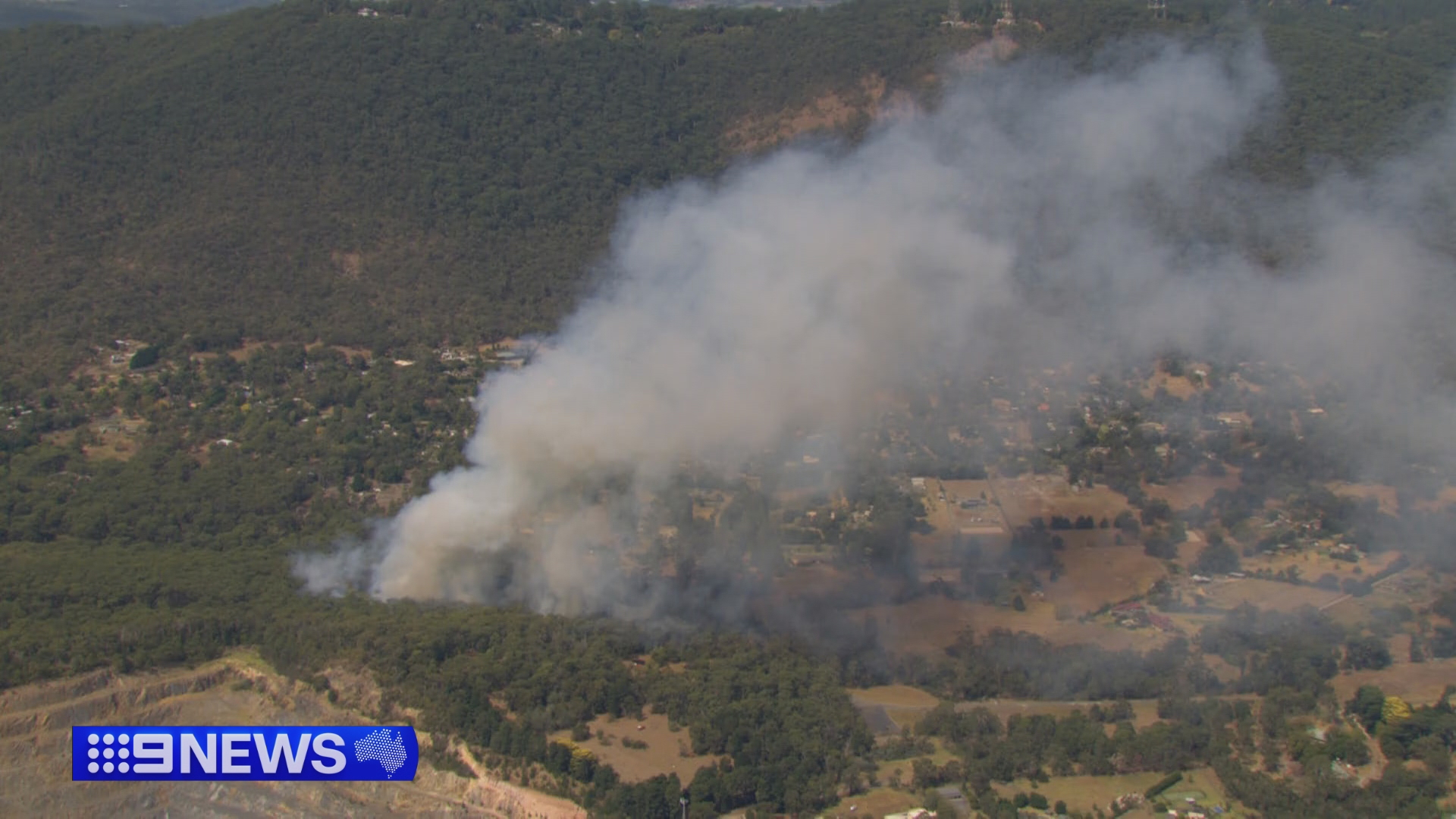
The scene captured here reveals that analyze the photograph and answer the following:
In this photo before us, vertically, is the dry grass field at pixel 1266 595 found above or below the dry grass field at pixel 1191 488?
below

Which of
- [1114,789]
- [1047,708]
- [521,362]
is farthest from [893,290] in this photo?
[521,362]

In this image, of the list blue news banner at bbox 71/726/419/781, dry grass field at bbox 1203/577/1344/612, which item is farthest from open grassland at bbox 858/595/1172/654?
blue news banner at bbox 71/726/419/781

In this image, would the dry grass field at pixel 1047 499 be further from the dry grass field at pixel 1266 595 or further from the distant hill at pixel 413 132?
the distant hill at pixel 413 132

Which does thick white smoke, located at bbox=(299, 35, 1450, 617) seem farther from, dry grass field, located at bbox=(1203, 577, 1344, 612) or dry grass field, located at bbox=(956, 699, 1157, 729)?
dry grass field, located at bbox=(1203, 577, 1344, 612)

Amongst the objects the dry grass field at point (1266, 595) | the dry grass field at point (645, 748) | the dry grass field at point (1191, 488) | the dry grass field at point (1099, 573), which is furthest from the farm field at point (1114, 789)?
the dry grass field at point (1191, 488)

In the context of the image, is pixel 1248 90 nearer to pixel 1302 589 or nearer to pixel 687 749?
pixel 1302 589

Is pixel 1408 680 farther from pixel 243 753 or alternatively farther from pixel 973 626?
pixel 243 753

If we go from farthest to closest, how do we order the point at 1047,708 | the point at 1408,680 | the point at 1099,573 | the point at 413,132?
the point at 413,132
the point at 1099,573
the point at 1408,680
the point at 1047,708
